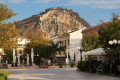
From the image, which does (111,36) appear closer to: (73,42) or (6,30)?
(6,30)

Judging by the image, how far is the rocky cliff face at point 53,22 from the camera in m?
151

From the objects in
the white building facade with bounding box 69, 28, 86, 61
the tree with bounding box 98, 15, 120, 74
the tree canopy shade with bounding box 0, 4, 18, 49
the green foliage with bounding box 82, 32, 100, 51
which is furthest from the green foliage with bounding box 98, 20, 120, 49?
the white building facade with bounding box 69, 28, 86, 61

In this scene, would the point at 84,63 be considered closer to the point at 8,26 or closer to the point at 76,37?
the point at 8,26

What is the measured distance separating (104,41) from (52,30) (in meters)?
129

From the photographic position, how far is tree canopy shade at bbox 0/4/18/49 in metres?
20.7

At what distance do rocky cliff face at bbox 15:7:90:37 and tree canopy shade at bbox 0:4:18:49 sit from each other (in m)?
122

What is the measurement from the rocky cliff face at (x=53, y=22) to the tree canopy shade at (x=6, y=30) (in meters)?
122

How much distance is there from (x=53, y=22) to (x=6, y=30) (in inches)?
5399

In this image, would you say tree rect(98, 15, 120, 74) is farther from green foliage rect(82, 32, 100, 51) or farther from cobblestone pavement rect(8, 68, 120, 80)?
green foliage rect(82, 32, 100, 51)

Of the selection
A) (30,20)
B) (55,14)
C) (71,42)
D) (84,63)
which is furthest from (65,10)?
(84,63)

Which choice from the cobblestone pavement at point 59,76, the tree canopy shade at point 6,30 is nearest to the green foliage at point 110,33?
the cobblestone pavement at point 59,76

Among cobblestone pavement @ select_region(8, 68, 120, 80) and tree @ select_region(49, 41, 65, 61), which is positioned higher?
tree @ select_region(49, 41, 65, 61)

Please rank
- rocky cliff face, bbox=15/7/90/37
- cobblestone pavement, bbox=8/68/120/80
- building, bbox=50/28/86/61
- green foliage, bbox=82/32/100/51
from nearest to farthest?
1. cobblestone pavement, bbox=8/68/120/80
2. green foliage, bbox=82/32/100/51
3. building, bbox=50/28/86/61
4. rocky cliff face, bbox=15/7/90/37

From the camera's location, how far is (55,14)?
559 feet
